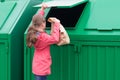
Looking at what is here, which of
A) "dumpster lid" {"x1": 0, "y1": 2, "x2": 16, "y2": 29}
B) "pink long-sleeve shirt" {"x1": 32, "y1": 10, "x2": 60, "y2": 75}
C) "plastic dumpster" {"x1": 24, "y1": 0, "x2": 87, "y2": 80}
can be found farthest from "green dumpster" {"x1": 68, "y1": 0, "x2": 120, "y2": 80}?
"dumpster lid" {"x1": 0, "y1": 2, "x2": 16, "y2": 29}

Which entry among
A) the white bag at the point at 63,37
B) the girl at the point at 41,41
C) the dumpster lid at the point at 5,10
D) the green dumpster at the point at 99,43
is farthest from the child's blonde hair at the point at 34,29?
the dumpster lid at the point at 5,10

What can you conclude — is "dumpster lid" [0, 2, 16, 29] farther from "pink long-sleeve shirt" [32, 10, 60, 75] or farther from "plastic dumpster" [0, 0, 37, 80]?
"pink long-sleeve shirt" [32, 10, 60, 75]

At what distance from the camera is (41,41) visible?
3582 millimetres

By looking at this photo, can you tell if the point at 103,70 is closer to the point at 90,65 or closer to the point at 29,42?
the point at 90,65

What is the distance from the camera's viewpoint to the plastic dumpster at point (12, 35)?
13.1ft

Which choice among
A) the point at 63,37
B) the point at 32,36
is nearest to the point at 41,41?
the point at 32,36

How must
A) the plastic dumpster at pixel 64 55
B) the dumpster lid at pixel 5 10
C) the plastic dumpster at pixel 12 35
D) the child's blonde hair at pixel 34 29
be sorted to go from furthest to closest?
1. the dumpster lid at pixel 5 10
2. the plastic dumpster at pixel 12 35
3. the plastic dumpster at pixel 64 55
4. the child's blonde hair at pixel 34 29

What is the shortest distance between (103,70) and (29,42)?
0.90 meters

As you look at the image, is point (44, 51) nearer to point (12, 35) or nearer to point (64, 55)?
point (64, 55)

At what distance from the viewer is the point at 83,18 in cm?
384

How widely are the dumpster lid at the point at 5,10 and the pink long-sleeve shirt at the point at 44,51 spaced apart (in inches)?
28.7

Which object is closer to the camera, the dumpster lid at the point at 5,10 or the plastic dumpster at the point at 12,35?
the plastic dumpster at the point at 12,35

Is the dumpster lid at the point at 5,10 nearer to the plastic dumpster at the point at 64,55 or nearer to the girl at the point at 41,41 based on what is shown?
the plastic dumpster at the point at 64,55

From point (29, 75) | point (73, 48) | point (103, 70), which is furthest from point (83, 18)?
point (29, 75)
